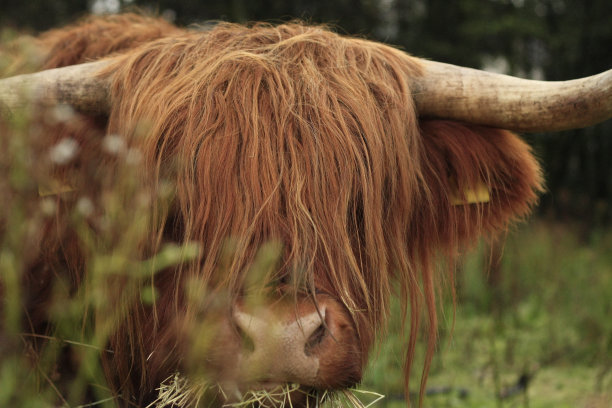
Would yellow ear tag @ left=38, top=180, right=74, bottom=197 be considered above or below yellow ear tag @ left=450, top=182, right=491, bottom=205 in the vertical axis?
below

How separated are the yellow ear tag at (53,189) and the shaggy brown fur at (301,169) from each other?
28 centimetres

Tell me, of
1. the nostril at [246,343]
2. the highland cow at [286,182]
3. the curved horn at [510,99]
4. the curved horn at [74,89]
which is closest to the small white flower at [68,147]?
the highland cow at [286,182]

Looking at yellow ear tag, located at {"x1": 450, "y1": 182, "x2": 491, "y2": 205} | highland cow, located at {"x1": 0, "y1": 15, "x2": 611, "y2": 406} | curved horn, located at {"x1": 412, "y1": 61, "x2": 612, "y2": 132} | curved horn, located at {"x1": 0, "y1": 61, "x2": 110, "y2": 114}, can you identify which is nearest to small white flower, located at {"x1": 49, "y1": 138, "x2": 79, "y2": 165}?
highland cow, located at {"x1": 0, "y1": 15, "x2": 611, "y2": 406}

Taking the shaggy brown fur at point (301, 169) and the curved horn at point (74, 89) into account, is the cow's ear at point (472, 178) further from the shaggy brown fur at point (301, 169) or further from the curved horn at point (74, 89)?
the curved horn at point (74, 89)

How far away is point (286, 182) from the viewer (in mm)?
2049

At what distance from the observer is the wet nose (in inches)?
62.9

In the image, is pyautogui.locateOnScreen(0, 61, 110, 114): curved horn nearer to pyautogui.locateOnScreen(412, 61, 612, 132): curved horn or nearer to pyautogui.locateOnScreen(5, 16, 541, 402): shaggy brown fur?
pyautogui.locateOnScreen(5, 16, 541, 402): shaggy brown fur

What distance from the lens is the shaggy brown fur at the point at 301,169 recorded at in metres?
1.97

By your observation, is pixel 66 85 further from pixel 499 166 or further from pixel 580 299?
pixel 580 299

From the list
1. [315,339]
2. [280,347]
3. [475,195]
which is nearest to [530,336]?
[475,195]

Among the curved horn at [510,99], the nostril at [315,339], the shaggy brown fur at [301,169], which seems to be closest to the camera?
the nostril at [315,339]

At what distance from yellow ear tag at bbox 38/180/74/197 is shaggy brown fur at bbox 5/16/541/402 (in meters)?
0.28

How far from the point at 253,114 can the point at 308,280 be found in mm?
602

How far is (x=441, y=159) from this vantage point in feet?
8.57
